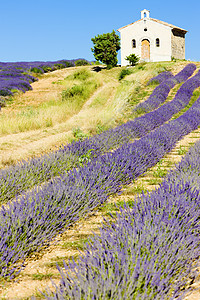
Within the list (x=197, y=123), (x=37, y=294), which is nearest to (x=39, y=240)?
(x=37, y=294)

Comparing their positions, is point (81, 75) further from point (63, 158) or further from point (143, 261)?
point (143, 261)

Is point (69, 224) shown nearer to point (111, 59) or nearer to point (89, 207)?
point (89, 207)

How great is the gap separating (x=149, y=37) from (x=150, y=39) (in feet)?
0.63

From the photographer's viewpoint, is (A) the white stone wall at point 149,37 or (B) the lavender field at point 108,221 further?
(A) the white stone wall at point 149,37

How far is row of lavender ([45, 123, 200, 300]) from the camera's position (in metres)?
1.65

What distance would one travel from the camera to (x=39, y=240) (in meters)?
2.68

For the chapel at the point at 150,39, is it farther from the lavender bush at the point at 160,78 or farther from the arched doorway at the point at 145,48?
the lavender bush at the point at 160,78

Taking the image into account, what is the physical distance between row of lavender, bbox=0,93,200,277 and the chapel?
23197 millimetres

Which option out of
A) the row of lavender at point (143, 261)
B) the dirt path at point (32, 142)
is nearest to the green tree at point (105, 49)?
the dirt path at point (32, 142)

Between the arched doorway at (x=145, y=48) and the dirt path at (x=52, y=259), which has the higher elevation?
the arched doorway at (x=145, y=48)

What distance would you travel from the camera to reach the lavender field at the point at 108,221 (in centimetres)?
176

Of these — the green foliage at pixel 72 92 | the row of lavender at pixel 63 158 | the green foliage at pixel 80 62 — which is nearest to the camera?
the row of lavender at pixel 63 158

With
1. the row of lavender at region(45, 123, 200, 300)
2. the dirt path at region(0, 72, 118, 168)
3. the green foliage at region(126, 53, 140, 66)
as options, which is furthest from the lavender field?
the green foliage at region(126, 53, 140, 66)

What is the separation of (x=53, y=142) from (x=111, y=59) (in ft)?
64.9
